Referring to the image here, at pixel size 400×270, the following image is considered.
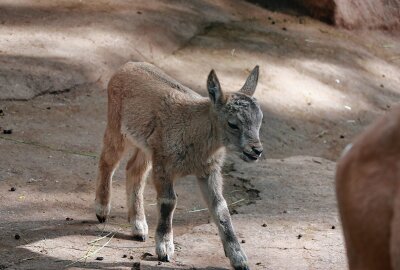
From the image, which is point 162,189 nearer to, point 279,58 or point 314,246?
point 314,246

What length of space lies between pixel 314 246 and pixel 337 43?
23.1 feet

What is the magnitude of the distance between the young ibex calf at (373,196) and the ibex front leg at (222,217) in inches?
120

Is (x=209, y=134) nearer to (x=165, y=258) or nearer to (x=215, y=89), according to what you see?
(x=215, y=89)

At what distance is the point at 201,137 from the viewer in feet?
23.7

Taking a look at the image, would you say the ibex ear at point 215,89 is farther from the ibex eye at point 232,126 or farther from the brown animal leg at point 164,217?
the brown animal leg at point 164,217

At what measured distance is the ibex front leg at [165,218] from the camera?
22.6 feet

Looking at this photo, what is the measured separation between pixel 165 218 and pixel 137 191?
790mm

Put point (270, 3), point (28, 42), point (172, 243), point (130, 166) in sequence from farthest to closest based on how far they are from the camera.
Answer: point (270, 3)
point (28, 42)
point (130, 166)
point (172, 243)

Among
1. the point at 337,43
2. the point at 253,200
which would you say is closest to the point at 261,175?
the point at 253,200

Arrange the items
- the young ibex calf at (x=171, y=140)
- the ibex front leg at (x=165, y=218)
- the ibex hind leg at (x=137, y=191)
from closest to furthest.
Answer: the ibex front leg at (x=165, y=218), the young ibex calf at (x=171, y=140), the ibex hind leg at (x=137, y=191)

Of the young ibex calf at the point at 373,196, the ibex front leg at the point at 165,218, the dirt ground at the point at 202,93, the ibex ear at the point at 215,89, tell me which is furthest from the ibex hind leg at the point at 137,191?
the young ibex calf at the point at 373,196

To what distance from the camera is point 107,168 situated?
25.6ft

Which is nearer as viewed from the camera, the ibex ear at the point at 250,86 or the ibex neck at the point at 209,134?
the ibex neck at the point at 209,134

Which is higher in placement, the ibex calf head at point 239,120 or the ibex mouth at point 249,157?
the ibex calf head at point 239,120
